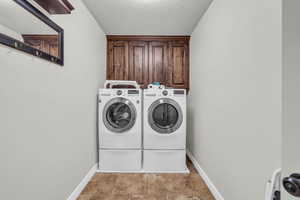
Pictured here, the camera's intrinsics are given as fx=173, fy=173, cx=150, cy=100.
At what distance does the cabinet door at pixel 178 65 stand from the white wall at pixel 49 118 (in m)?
1.55

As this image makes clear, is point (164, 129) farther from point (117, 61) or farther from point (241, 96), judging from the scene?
point (117, 61)

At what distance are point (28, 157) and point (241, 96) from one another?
1.65m

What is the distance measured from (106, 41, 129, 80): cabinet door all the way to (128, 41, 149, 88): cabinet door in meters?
0.10

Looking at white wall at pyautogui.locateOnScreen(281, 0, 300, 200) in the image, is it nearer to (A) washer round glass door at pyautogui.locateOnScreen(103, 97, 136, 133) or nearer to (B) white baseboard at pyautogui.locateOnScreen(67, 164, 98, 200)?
(B) white baseboard at pyautogui.locateOnScreen(67, 164, 98, 200)

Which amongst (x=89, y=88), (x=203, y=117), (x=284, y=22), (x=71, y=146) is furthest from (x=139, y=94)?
(x=284, y=22)

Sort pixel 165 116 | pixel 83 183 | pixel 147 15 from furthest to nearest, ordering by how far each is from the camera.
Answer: pixel 165 116 → pixel 147 15 → pixel 83 183

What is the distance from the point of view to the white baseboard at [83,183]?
1.89 meters

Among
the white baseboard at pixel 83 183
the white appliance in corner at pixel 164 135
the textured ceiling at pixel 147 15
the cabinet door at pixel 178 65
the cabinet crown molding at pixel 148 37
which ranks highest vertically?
the textured ceiling at pixel 147 15

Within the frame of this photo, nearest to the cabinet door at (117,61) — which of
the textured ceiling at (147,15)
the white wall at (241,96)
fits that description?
the textured ceiling at (147,15)

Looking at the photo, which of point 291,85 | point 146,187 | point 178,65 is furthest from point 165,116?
point 291,85

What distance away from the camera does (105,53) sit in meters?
3.32

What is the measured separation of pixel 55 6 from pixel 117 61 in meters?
2.06

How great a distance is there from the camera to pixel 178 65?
3.43 m

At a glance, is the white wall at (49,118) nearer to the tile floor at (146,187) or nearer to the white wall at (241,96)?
the tile floor at (146,187)
